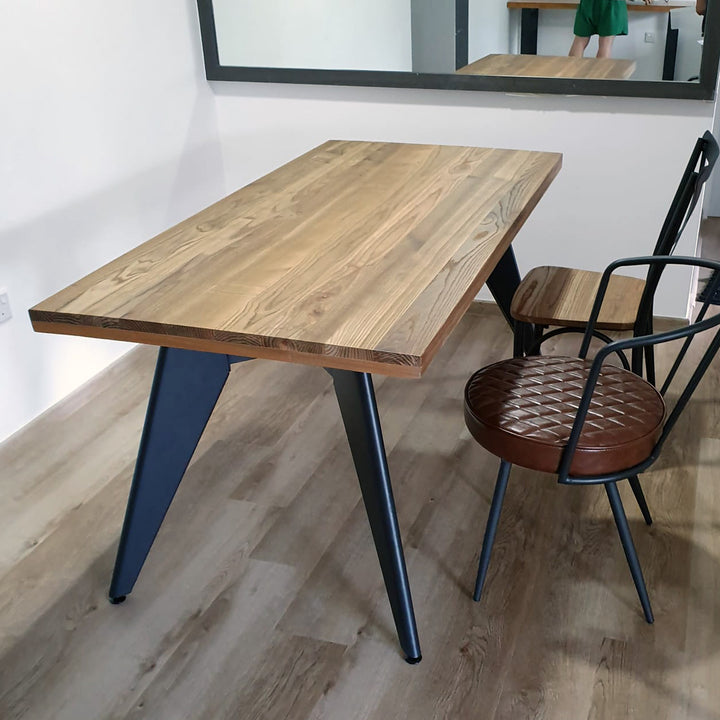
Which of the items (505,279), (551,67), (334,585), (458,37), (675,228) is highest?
(458,37)

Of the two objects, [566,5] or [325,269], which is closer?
[325,269]

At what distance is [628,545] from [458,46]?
2.00 metres

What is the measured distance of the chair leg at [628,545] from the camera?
5.99 feet

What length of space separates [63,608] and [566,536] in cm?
118

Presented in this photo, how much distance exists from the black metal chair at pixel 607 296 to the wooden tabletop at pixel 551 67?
769 millimetres

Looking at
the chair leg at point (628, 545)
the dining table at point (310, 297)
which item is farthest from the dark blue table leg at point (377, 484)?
the chair leg at point (628, 545)

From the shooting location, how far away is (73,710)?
174 centimetres

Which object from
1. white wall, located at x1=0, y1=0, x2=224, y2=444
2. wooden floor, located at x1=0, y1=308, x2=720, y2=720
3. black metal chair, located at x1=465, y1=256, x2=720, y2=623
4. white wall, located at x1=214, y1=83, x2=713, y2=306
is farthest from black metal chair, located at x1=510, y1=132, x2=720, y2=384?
white wall, located at x1=0, y1=0, x2=224, y2=444

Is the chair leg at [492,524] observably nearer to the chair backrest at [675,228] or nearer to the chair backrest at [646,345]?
the chair backrest at [646,345]

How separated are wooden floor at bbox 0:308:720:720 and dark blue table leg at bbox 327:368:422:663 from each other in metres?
0.10

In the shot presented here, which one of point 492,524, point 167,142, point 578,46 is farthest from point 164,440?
point 578,46

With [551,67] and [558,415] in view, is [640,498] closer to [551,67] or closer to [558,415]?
[558,415]

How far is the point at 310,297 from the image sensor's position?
1646 millimetres

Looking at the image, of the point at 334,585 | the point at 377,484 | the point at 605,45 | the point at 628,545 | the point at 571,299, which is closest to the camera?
the point at 377,484
